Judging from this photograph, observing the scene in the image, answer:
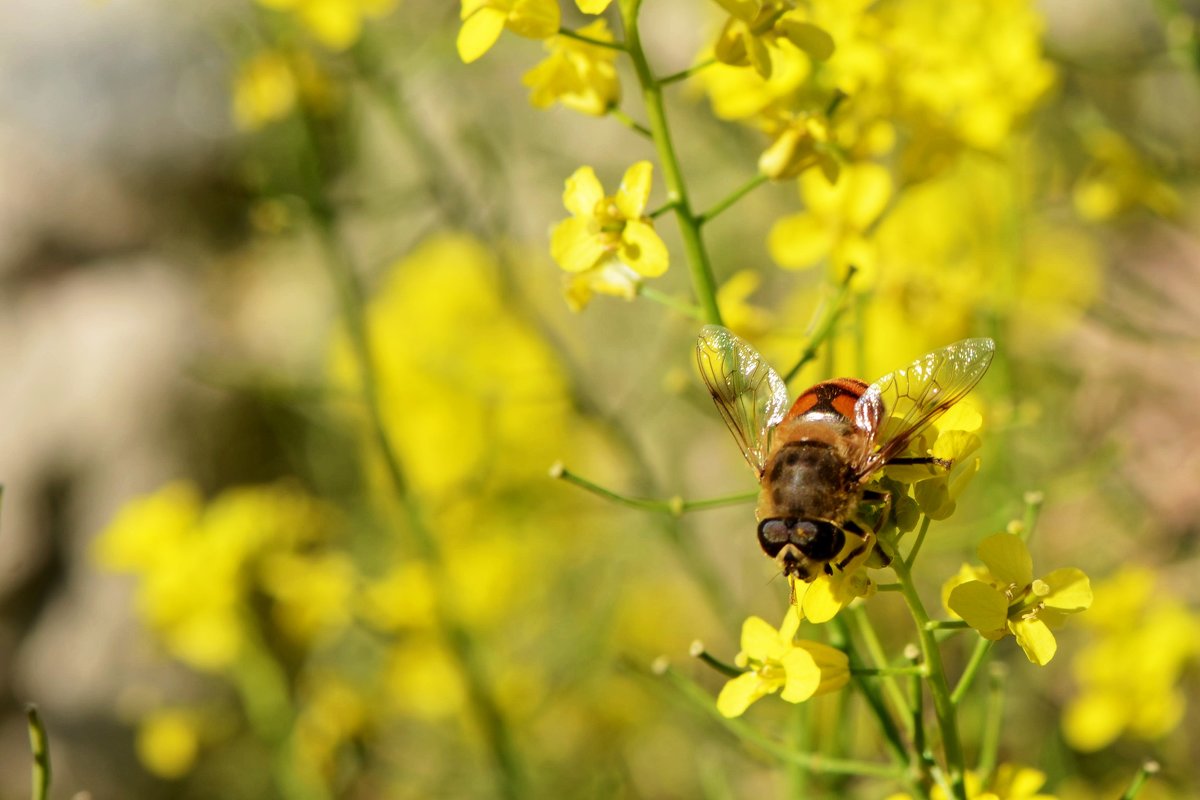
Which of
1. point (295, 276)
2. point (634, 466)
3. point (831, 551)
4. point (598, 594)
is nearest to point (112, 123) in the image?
point (295, 276)

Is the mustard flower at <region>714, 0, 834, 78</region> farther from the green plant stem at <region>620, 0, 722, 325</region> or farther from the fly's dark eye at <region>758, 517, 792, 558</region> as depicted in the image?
the fly's dark eye at <region>758, 517, 792, 558</region>

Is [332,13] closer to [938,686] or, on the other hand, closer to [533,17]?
[533,17]

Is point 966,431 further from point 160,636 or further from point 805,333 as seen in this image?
point 160,636

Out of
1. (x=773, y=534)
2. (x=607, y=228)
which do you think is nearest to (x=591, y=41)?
(x=607, y=228)

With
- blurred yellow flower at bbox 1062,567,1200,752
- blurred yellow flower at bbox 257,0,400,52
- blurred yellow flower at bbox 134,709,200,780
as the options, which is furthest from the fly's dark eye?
blurred yellow flower at bbox 134,709,200,780

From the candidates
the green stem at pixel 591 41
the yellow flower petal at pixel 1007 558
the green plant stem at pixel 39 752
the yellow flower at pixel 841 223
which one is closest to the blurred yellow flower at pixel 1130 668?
the yellow flower at pixel 841 223
